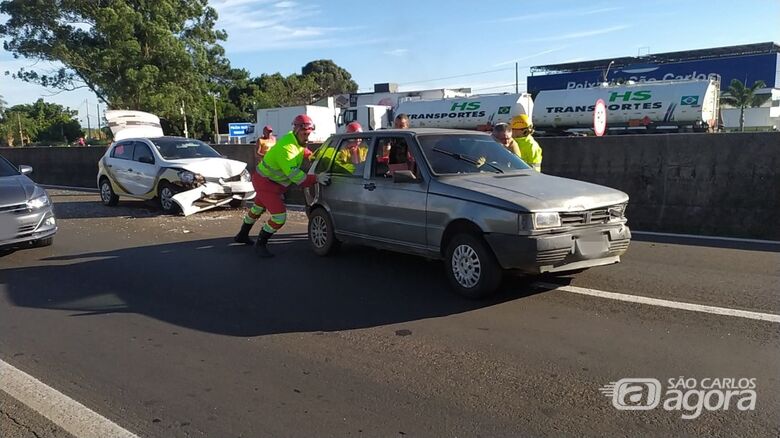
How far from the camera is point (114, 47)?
108 ft

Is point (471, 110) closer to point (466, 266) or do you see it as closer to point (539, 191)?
point (539, 191)

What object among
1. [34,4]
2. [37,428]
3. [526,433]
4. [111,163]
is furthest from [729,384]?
[34,4]

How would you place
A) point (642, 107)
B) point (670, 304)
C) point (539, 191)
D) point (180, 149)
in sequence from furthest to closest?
point (642, 107), point (180, 149), point (539, 191), point (670, 304)

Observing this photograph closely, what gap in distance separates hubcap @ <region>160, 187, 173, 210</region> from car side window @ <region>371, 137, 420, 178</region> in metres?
6.83

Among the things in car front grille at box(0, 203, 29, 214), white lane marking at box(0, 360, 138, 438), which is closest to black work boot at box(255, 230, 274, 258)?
car front grille at box(0, 203, 29, 214)

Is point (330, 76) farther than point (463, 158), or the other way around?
point (330, 76)

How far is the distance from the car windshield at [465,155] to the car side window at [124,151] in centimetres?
930

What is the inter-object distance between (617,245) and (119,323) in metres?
4.68

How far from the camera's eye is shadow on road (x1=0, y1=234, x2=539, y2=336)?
5.60 metres

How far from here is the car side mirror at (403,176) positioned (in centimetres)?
644

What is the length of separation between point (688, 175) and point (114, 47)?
3145cm

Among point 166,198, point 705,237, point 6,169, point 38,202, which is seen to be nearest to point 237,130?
point 166,198

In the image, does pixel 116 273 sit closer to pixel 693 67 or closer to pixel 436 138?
pixel 436 138

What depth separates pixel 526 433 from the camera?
3443 millimetres
